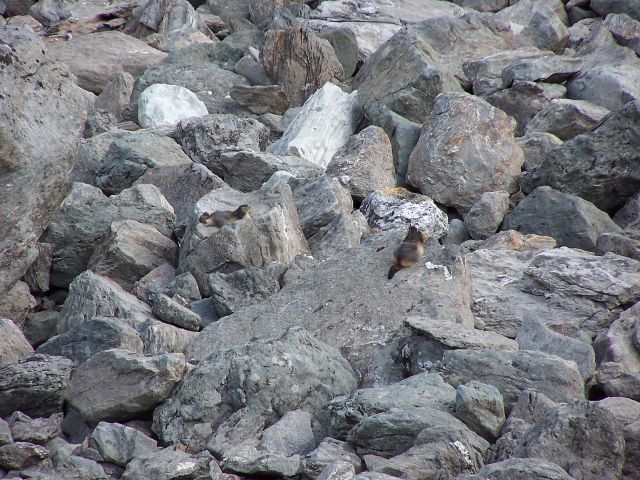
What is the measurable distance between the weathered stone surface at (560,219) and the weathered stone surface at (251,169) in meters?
3.05

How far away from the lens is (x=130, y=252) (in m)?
10.2

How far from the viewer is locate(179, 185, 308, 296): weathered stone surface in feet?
32.1

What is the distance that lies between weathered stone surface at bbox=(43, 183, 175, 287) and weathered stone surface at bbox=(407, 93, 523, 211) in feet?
12.0

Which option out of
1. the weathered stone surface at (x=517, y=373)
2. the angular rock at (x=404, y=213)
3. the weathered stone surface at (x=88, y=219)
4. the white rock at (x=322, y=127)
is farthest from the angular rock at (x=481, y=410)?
the white rock at (x=322, y=127)

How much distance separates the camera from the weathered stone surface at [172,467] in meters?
5.78

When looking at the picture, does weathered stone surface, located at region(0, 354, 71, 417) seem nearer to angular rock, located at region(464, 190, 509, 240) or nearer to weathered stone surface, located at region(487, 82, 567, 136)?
angular rock, located at region(464, 190, 509, 240)

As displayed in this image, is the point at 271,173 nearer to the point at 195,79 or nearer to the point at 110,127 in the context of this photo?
the point at 110,127

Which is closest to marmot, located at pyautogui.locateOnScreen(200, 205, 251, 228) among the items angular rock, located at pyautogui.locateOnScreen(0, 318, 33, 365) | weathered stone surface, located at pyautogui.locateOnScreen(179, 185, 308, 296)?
weathered stone surface, located at pyautogui.locateOnScreen(179, 185, 308, 296)

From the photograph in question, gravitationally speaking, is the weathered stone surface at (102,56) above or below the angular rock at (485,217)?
below

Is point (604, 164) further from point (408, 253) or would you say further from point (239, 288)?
point (239, 288)

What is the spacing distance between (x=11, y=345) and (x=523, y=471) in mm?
4668

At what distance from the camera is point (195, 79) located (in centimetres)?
1745

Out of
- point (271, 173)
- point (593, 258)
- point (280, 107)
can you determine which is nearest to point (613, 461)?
point (593, 258)

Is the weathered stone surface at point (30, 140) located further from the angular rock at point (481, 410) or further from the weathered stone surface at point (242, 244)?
the angular rock at point (481, 410)
